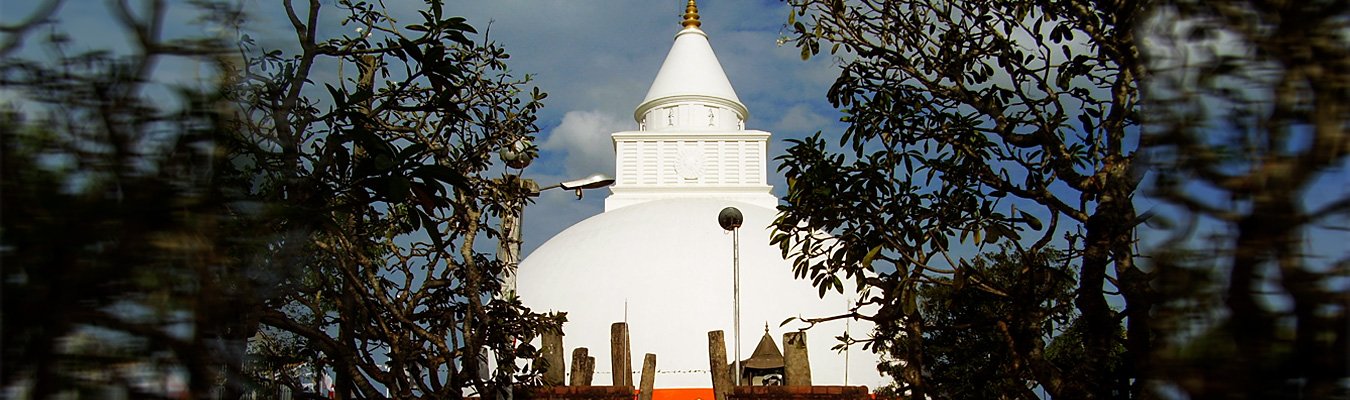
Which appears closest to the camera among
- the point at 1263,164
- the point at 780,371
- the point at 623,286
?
the point at 1263,164

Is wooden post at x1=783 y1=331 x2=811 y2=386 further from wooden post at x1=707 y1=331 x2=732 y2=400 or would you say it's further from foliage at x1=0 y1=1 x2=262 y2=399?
foliage at x1=0 y1=1 x2=262 y2=399

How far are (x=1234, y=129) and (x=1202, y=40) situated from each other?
153 millimetres

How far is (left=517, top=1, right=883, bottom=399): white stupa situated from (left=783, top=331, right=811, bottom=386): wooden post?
6.40 metres

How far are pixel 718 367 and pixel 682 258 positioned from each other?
11.0 meters

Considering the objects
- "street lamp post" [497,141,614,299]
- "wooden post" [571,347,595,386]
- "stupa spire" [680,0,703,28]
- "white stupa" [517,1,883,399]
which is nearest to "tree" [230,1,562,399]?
"street lamp post" [497,141,614,299]

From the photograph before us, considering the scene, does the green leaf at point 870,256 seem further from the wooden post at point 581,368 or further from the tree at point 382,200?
the wooden post at point 581,368

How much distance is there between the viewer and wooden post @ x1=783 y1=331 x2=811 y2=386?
12.8 m

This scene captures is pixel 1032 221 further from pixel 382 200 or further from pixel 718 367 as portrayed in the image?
pixel 718 367

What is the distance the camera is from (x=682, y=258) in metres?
24.4

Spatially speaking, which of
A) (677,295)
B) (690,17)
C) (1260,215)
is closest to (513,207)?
(1260,215)

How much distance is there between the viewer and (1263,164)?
5.21 ft

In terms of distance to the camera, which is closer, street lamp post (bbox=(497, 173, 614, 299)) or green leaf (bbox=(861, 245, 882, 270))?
green leaf (bbox=(861, 245, 882, 270))

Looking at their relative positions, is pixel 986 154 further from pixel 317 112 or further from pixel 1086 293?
pixel 317 112

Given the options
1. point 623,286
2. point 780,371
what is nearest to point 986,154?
point 780,371
